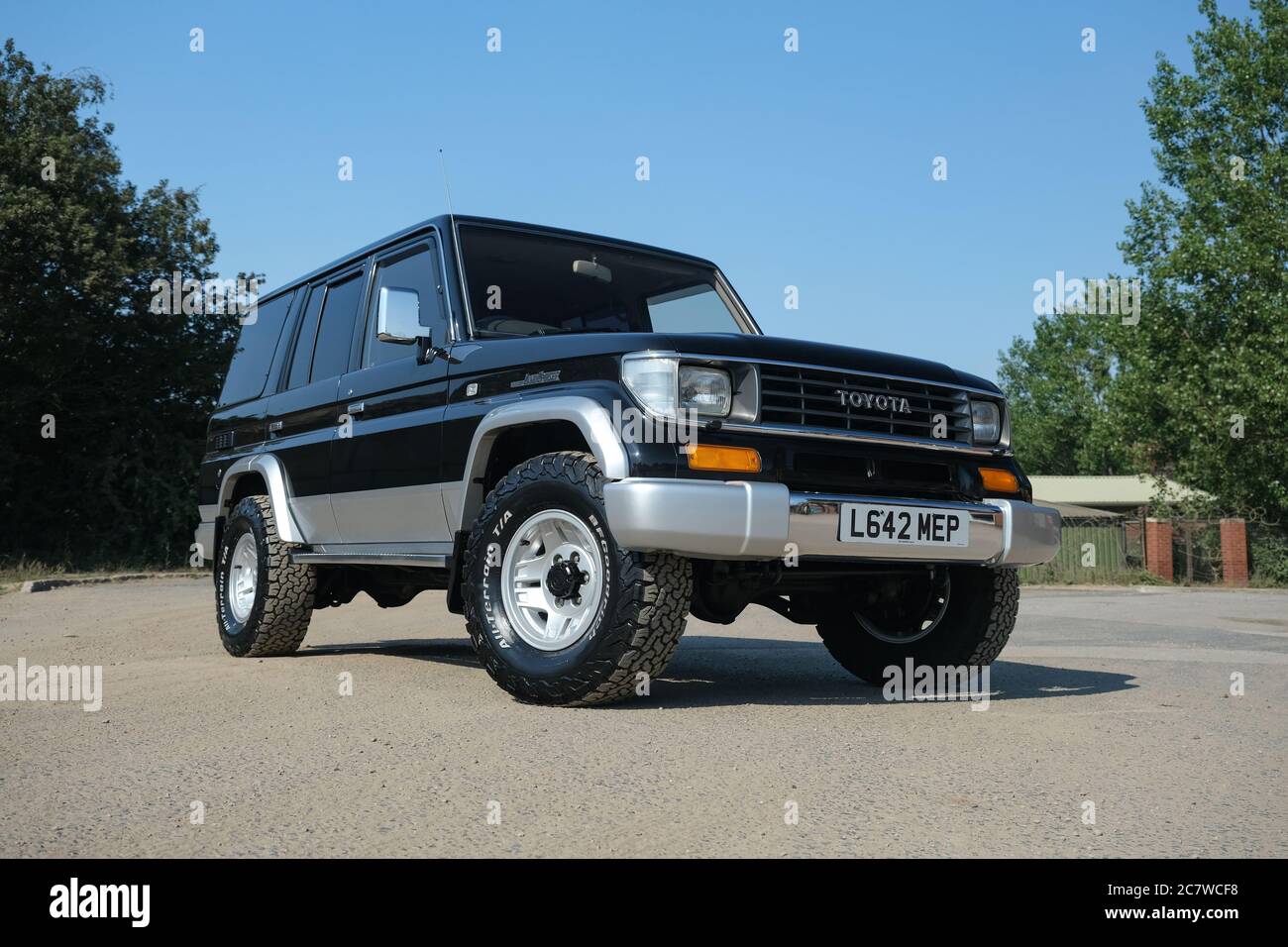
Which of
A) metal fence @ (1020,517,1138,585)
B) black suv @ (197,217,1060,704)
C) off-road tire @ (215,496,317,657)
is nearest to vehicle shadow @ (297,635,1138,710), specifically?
black suv @ (197,217,1060,704)

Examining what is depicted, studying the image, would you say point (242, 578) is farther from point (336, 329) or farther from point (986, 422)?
point (986, 422)

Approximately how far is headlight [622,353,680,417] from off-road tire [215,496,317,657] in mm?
3391

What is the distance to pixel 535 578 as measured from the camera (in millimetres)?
5059

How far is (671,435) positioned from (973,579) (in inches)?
81.5

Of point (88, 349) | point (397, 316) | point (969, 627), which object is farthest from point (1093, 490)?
point (397, 316)

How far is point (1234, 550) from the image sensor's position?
28.6 metres

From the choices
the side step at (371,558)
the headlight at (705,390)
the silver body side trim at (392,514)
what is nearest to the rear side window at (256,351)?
the side step at (371,558)

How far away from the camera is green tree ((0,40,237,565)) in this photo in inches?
971

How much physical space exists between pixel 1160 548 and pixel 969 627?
26140 mm

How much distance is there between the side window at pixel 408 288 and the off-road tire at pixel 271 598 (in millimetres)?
1350

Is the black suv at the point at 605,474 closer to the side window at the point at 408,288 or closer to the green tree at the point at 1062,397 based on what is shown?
the side window at the point at 408,288

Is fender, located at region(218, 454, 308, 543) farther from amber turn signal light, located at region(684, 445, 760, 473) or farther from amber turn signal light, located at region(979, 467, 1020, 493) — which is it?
amber turn signal light, located at region(979, 467, 1020, 493)
